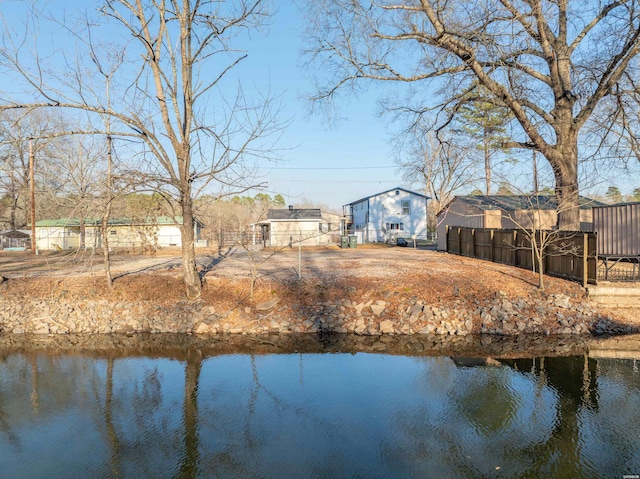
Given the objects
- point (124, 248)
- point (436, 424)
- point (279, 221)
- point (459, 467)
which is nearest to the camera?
point (459, 467)

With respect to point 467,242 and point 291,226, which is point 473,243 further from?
point 291,226

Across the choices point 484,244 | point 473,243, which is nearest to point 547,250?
point 484,244

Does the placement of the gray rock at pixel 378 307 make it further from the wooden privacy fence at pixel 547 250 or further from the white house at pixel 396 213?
the white house at pixel 396 213

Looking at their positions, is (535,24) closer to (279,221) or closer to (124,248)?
(279,221)

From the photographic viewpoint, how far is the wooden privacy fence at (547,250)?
12219mm

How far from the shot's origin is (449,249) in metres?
24.2

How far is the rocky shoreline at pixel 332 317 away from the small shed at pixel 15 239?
2767 cm

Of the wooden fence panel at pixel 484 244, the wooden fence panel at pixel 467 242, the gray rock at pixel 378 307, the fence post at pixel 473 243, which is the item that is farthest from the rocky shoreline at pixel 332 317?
the wooden fence panel at pixel 467 242

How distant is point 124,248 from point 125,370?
79.1ft

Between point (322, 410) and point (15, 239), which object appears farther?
point (15, 239)

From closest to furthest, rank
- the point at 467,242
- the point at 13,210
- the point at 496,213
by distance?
the point at 467,242, the point at 496,213, the point at 13,210

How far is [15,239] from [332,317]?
3693 cm

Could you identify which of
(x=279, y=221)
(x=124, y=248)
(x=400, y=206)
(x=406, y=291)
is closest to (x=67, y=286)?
(x=406, y=291)

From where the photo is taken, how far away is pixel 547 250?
46.7ft
